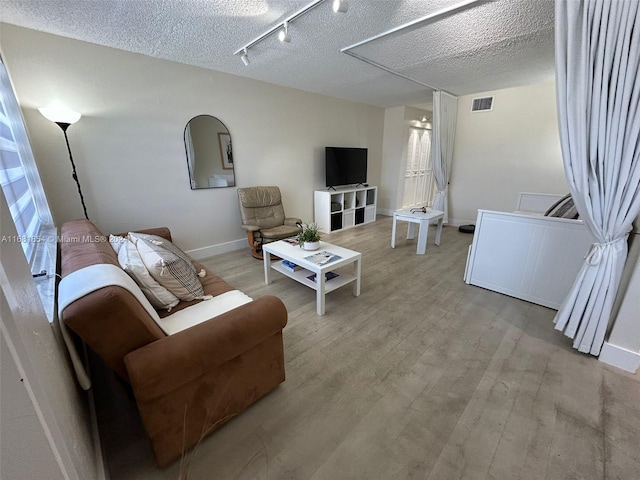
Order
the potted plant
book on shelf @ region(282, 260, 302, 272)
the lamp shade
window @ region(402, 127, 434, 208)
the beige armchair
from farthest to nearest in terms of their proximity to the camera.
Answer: window @ region(402, 127, 434, 208)
the beige armchair
book on shelf @ region(282, 260, 302, 272)
the potted plant
the lamp shade

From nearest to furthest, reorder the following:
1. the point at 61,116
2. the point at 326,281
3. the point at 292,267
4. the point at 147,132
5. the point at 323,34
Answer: the point at 61,116 → the point at 323,34 → the point at 326,281 → the point at 292,267 → the point at 147,132


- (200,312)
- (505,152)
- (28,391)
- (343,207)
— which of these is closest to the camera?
(28,391)

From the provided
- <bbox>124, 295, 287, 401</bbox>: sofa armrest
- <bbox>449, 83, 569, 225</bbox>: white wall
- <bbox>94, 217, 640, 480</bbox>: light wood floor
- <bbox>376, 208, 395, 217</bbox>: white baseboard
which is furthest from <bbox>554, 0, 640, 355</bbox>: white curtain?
<bbox>376, 208, 395, 217</bbox>: white baseboard

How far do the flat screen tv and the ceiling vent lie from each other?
205 cm

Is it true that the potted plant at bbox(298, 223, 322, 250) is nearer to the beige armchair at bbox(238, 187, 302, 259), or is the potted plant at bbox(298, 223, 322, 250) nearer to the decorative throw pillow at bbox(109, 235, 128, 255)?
the beige armchair at bbox(238, 187, 302, 259)

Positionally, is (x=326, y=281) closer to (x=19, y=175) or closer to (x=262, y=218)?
(x=262, y=218)

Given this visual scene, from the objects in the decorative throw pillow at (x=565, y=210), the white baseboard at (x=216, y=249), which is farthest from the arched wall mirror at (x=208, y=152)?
the decorative throw pillow at (x=565, y=210)

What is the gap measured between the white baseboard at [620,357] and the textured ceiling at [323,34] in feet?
8.30

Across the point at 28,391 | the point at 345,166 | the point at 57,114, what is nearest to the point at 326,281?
the point at 28,391

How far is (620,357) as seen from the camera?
172 cm

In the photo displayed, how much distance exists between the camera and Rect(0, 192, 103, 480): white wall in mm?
508

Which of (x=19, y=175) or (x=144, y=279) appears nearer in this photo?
(x=144, y=279)

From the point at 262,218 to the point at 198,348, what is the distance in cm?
286

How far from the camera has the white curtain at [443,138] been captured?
4.32 m
